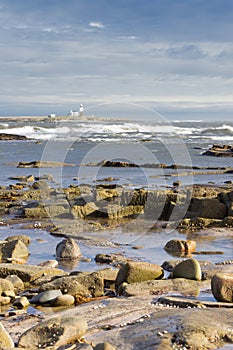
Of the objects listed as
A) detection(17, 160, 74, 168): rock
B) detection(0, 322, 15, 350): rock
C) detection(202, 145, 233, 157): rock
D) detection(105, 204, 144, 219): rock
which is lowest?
Result: detection(0, 322, 15, 350): rock

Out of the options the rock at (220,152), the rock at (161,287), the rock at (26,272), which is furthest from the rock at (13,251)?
the rock at (220,152)

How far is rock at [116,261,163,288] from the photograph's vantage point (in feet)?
25.2

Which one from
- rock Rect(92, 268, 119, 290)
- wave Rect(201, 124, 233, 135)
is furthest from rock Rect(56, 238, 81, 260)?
wave Rect(201, 124, 233, 135)

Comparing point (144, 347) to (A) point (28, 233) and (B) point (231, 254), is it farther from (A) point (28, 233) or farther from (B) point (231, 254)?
(A) point (28, 233)

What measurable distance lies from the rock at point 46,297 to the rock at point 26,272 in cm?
95

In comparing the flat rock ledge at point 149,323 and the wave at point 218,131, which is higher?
the wave at point 218,131

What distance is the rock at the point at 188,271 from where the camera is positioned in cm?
782

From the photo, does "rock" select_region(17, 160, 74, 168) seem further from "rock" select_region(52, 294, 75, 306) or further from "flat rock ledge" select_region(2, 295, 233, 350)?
"flat rock ledge" select_region(2, 295, 233, 350)

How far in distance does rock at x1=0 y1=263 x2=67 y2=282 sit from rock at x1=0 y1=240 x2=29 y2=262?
1.04m

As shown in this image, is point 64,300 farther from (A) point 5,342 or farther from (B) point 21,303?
(A) point 5,342

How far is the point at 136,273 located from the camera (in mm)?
7723

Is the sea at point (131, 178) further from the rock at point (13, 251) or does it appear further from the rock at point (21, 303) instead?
the rock at point (21, 303)

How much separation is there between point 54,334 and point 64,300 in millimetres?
1465

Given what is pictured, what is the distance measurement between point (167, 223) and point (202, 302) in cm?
615
